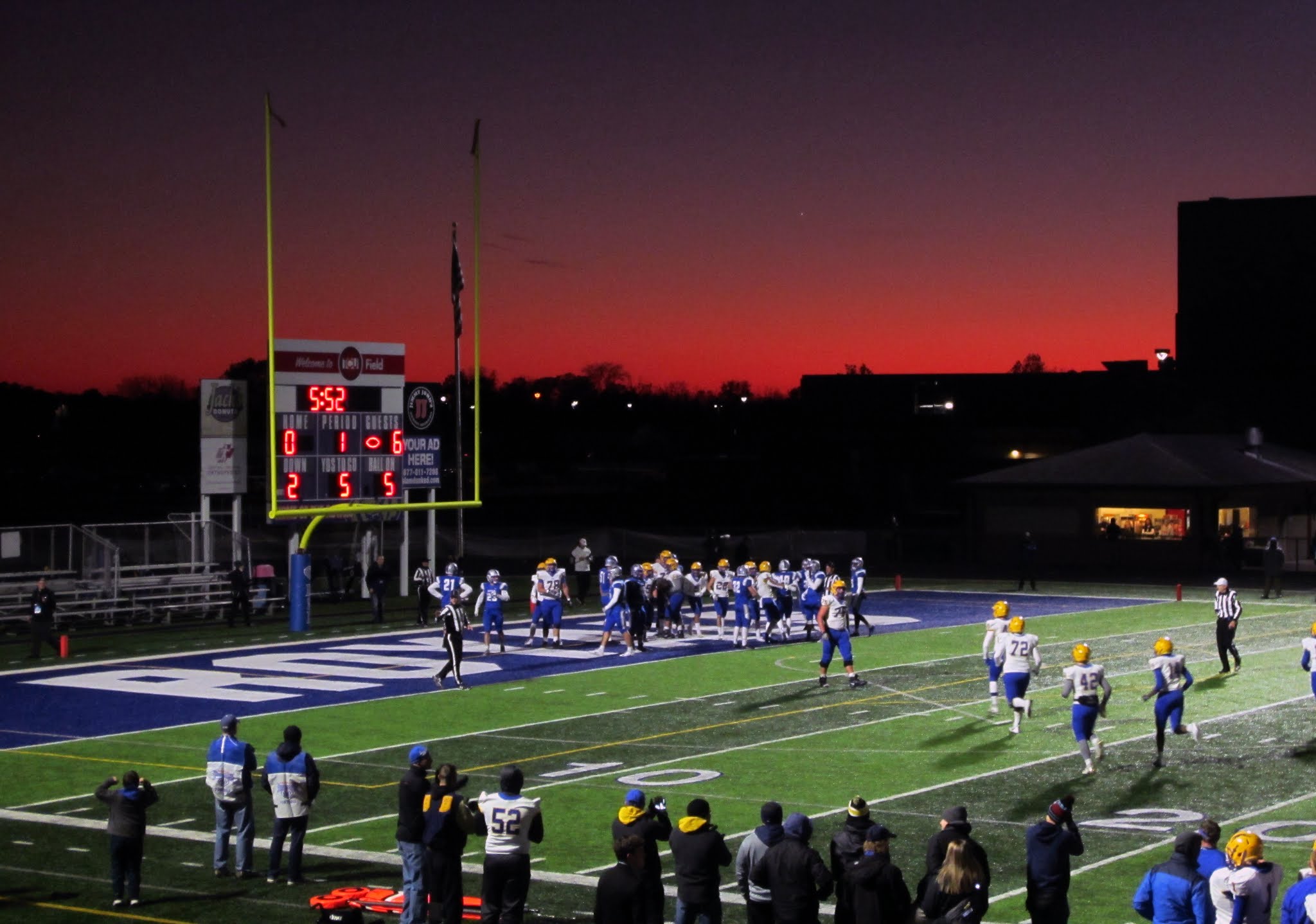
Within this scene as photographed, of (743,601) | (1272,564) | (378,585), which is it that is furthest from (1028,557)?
(378,585)

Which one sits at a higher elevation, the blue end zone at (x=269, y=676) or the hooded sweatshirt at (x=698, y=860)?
the hooded sweatshirt at (x=698, y=860)

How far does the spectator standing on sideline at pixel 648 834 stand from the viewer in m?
10.5

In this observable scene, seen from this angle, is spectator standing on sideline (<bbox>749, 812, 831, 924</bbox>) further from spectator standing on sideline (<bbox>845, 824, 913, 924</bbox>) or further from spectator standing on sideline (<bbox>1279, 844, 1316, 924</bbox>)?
spectator standing on sideline (<bbox>1279, 844, 1316, 924</bbox>)

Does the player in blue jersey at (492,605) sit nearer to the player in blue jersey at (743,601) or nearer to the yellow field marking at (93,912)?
the player in blue jersey at (743,601)

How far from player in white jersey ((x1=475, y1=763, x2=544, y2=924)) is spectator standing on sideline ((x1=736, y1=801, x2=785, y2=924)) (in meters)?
1.51

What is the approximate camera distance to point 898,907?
9.85 meters

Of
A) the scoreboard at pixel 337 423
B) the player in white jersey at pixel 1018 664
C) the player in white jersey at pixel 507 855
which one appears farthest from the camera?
the scoreboard at pixel 337 423

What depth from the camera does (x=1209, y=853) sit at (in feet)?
32.5

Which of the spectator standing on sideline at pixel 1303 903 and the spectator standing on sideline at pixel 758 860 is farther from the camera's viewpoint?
the spectator standing on sideline at pixel 758 860

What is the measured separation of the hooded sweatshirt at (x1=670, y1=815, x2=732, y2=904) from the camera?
1062cm

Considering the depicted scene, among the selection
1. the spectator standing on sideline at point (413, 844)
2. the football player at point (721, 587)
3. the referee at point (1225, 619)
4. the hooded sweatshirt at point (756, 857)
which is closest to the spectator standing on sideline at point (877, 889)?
the hooded sweatshirt at point (756, 857)

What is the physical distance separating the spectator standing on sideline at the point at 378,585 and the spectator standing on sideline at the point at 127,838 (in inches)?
885

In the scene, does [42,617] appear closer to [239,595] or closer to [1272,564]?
[239,595]

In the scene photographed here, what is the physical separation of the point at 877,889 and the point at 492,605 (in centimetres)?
2089
